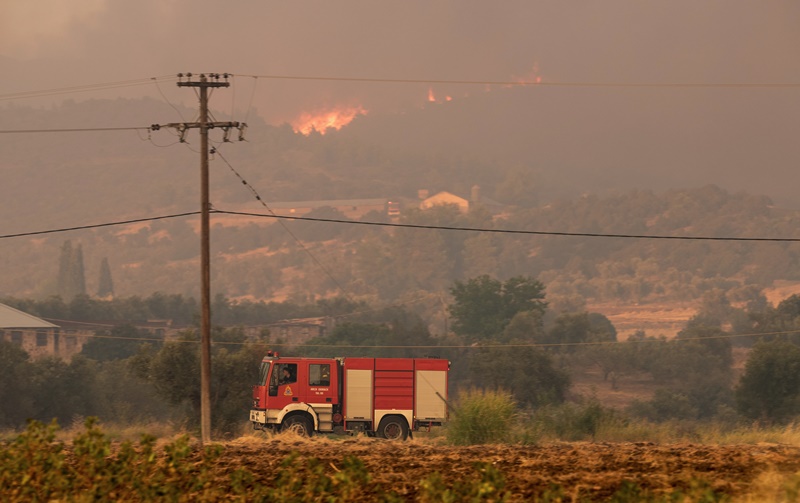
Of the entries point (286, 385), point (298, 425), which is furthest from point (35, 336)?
point (298, 425)

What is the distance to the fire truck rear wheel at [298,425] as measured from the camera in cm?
3778

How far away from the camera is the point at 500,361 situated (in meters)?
92.8

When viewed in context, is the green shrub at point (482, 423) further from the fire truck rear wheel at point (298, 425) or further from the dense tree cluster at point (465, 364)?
the dense tree cluster at point (465, 364)

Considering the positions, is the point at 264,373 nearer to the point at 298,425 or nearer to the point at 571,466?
the point at 298,425

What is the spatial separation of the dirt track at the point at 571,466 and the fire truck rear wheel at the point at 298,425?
1236cm

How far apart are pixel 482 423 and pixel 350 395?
8267 millimetres

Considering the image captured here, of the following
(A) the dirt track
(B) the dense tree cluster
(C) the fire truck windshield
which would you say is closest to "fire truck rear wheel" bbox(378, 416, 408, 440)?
(C) the fire truck windshield

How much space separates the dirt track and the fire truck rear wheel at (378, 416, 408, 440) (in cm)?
1396

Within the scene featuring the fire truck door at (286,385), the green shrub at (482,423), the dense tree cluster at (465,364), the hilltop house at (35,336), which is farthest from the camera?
the hilltop house at (35,336)

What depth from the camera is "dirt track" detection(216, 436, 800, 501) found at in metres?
17.2

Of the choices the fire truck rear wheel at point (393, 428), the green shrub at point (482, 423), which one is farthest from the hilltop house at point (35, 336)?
the green shrub at point (482, 423)

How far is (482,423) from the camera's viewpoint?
31781 millimetres

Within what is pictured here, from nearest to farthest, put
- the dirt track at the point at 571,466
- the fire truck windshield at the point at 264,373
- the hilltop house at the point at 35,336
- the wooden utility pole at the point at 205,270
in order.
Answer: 1. the dirt track at the point at 571,466
2. the wooden utility pole at the point at 205,270
3. the fire truck windshield at the point at 264,373
4. the hilltop house at the point at 35,336

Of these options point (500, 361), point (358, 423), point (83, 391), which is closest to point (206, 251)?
point (358, 423)
